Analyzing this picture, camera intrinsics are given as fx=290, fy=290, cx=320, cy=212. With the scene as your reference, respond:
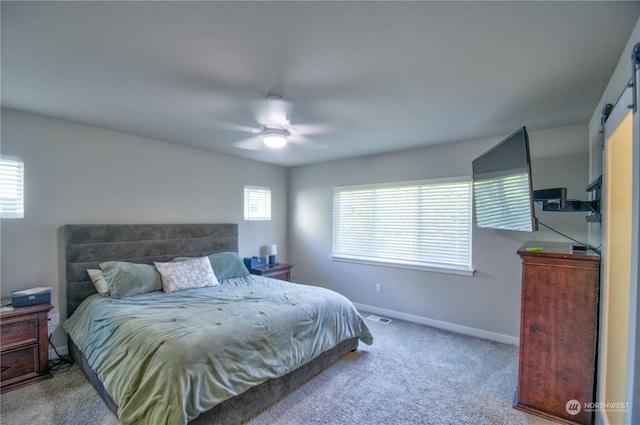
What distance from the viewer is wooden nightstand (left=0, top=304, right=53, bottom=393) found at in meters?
2.42

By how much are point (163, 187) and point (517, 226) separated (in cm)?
399

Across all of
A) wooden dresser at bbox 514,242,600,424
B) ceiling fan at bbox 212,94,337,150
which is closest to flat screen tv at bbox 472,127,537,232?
wooden dresser at bbox 514,242,600,424

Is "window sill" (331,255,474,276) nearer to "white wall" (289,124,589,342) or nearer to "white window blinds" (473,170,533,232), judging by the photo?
"white wall" (289,124,589,342)

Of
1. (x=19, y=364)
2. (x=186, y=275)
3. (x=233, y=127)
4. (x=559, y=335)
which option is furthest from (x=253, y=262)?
(x=559, y=335)

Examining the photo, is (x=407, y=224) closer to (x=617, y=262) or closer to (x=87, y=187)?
(x=617, y=262)

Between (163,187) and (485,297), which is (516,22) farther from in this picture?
(163,187)

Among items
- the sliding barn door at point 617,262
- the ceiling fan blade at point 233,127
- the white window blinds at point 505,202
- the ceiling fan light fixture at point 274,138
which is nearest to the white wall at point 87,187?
the ceiling fan blade at point 233,127

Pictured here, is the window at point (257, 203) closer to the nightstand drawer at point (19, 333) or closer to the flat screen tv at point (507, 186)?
the nightstand drawer at point (19, 333)

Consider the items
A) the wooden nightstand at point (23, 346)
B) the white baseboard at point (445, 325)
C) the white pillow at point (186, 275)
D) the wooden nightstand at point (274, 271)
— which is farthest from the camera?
the wooden nightstand at point (274, 271)

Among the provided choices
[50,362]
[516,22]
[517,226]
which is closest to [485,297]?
[517,226]

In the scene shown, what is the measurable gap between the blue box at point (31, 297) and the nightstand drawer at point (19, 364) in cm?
38

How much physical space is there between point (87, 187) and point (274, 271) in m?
2.59

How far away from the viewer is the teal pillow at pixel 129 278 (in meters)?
2.94

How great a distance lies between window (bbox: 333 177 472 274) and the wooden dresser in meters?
1.48
